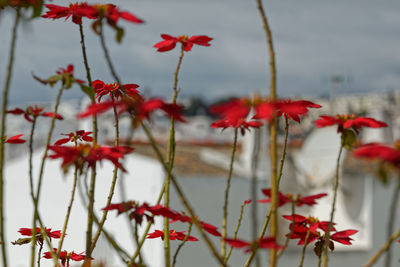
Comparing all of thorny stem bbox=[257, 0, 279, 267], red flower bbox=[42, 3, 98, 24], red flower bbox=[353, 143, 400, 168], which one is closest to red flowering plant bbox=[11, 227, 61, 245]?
red flower bbox=[42, 3, 98, 24]

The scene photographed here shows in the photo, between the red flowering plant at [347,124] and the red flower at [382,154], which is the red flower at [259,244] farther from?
the red flowering plant at [347,124]

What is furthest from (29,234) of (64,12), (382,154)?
(382,154)

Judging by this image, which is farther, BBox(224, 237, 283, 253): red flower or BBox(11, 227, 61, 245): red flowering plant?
BBox(11, 227, 61, 245): red flowering plant

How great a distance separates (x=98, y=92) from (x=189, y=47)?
0.68 ft

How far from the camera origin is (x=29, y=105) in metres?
1.31

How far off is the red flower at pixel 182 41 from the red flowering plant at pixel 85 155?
365mm

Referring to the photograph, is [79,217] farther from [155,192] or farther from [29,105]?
[29,105]

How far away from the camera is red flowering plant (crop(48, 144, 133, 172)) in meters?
0.83

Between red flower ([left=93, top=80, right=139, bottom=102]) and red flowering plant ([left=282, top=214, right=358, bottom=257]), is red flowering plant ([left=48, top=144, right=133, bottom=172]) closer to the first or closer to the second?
red flower ([left=93, top=80, right=139, bottom=102])

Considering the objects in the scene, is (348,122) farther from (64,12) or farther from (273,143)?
(64,12)

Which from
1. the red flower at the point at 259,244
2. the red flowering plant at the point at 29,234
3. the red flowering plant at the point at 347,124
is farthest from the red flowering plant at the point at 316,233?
the red flowering plant at the point at 29,234

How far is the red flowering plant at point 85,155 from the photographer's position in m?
0.83

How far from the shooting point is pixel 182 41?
47.2 inches

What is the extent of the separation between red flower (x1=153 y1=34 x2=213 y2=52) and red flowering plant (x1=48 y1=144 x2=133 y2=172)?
1.20 ft
